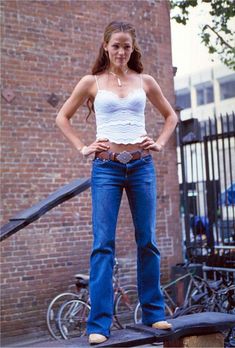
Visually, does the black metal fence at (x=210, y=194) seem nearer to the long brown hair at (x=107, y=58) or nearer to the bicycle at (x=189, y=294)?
the bicycle at (x=189, y=294)

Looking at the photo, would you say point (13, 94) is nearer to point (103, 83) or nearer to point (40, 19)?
point (40, 19)

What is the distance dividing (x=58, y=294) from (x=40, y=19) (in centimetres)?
387

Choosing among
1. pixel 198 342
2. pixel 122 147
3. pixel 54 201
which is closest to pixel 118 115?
pixel 122 147

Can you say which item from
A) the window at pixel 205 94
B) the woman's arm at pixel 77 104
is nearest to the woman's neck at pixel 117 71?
the woman's arm at pixel 77 104

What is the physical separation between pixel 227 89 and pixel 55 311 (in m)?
41.2

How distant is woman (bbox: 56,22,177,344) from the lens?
128 inches

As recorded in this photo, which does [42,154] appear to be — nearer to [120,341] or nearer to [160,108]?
[160,108]

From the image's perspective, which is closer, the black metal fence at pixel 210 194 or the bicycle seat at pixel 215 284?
the bicycle seat at pixel 215 284

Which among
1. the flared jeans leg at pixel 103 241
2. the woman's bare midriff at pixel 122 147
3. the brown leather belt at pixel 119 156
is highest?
the woman's bare midriff at pixel 122 147

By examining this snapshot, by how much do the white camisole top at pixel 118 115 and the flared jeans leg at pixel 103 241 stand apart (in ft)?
0.60

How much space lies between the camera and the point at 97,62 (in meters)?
3.46

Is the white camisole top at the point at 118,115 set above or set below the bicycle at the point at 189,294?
above

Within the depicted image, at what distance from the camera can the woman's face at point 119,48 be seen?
3.27 m

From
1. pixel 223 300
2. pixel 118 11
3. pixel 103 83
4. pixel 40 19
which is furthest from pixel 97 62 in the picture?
pixel 118 11
